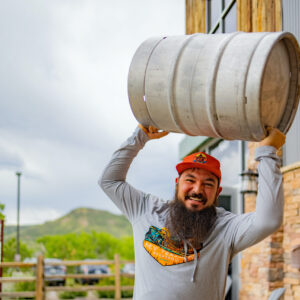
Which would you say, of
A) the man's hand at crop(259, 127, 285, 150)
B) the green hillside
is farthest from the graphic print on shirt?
the green hillside

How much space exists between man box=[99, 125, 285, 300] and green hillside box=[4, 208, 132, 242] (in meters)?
112

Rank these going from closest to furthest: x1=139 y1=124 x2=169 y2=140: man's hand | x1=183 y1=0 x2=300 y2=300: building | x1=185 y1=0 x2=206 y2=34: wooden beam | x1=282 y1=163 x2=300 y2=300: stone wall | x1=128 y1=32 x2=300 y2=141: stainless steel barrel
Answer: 1. x1=128 y1=32 x2=300 y2=141: stainless steel barrel
2. x1=139 y1=124 x2=169 y2=140: man's hand
3. x1=282 y1=163 x2=300 y2=300: stone wall
4. x1=183 y1=0 x2=300 y2=300: building
5. x1=185 y1=0 x2=206 y2=34: wooden beam

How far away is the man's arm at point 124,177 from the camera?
2479 mm

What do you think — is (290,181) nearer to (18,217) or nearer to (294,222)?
(294,222)

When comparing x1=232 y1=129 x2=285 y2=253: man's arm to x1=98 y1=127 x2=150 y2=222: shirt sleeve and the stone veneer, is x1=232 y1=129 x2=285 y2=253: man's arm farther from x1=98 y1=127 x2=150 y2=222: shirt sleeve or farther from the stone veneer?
the stone veneer

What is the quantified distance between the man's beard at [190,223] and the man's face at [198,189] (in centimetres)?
3

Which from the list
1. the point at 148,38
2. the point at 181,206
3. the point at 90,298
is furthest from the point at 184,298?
the point at 90,298

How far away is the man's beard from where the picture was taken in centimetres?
226

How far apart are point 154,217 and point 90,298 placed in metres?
9.99

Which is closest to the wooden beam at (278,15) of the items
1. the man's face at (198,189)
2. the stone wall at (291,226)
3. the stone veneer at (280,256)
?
the stone veneer at (280,256)

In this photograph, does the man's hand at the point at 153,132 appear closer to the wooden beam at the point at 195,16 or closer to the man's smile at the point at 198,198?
the man's smile at the point at 198,198

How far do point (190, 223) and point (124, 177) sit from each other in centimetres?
45

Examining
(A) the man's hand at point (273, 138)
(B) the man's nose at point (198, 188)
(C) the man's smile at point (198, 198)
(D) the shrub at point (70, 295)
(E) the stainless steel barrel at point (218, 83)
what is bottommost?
(D) the shrub at point (70, 295)

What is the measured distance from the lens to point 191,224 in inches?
89.1
